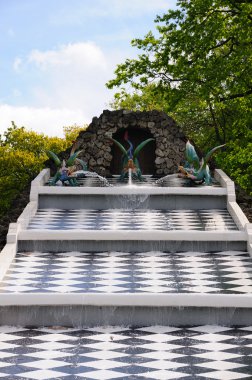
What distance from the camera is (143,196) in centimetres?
2286

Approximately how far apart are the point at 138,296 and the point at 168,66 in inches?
702

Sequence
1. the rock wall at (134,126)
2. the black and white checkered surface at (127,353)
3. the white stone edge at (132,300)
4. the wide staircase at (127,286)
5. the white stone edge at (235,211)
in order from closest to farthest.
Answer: the black and white checkered surface at (127,353)
the wide staircase at (127,286)
the white stone edge at (132,300)
the white stone edge at (235,211)
the rock wall at (134,126)

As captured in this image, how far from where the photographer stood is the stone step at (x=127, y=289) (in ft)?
45.3

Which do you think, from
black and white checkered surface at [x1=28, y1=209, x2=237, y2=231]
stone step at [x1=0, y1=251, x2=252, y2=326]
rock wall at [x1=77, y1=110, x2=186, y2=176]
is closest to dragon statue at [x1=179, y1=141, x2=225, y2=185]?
black and white checkered surface at [x1=28, y1=209, x2=237, y2=231]

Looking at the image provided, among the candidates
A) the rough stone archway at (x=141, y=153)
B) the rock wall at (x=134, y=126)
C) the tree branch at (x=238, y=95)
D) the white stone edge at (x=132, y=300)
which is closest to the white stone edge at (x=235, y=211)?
the rock wall at (x=134, y=126)

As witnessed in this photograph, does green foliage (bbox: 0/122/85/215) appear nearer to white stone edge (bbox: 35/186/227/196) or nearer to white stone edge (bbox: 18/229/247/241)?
white stone edge (bbox: 35/186/227/196)

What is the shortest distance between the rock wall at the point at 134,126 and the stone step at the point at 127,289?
11.5m

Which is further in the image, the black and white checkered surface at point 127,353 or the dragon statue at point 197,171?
the dragon statue at point 197,171

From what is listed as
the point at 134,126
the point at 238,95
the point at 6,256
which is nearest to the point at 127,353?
the point at 6,256

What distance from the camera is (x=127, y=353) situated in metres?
12.1

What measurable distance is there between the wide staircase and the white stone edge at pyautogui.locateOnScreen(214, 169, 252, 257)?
39 mm

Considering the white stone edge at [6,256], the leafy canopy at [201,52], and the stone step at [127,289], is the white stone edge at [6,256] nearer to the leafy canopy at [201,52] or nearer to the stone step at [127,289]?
the stone step at [127,289]

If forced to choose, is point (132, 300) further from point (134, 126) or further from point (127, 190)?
point (134, 126)

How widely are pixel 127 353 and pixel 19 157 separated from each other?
32.3m
